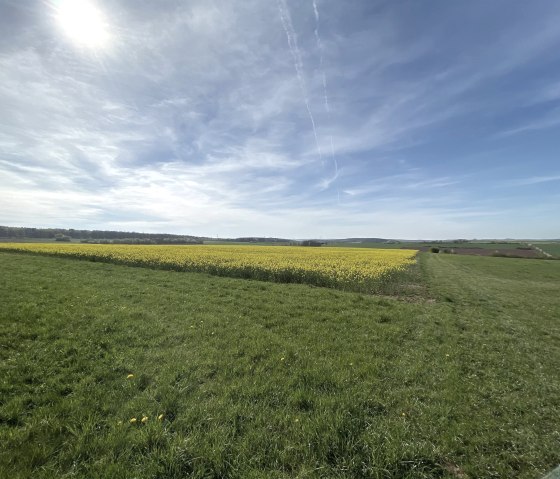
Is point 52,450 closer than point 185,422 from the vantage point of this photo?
Yes

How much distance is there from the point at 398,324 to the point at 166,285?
10536mm

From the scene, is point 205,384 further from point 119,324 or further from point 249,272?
point 249,272

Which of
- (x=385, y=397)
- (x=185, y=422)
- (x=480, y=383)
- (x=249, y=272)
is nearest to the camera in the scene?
(x=185, y=422)

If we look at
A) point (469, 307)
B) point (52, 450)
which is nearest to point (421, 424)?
point (52, 450)

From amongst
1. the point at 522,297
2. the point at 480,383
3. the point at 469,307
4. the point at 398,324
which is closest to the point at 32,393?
the point at 480,383

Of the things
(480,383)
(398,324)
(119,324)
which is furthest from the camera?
(398,324)

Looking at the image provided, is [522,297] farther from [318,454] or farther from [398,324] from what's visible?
[318,454]

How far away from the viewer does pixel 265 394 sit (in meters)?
4.54

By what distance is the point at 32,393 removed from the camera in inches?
167

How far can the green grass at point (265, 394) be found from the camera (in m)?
3.21

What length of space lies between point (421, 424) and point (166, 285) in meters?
12.3

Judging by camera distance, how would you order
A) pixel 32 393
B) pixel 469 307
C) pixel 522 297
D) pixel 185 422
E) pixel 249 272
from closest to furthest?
pixel 185 422 < pixel 32 393 < pixel 469 307 < pixel 522 297 < pixel 249 272

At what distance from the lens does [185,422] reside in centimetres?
373

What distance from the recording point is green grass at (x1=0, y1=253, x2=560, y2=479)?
321 cm
